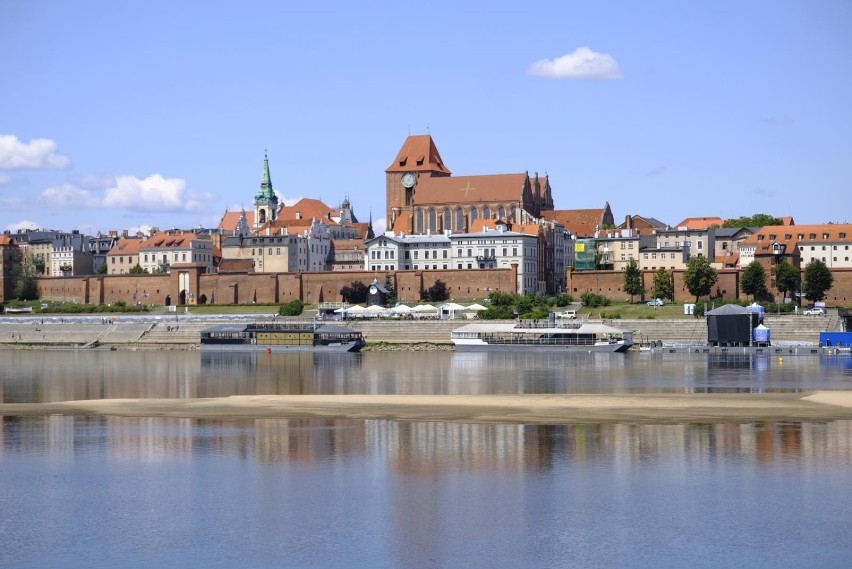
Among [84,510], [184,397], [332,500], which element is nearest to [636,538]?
[332,500]

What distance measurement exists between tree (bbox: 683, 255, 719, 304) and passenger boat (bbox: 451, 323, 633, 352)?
14483 mm

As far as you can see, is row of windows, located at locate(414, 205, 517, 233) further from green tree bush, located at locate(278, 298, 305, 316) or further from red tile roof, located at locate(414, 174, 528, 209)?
green tree bush, located at locate(278, 298, 305, 316)

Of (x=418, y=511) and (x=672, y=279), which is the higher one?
(x=672, y=279)

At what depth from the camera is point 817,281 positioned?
89500 millimetres

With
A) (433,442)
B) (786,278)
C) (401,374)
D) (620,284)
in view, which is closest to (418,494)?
(433,442)

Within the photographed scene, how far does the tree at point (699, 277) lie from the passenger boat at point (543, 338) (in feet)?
47.5

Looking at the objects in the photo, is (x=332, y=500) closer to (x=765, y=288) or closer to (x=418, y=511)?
(x=418, y=511)

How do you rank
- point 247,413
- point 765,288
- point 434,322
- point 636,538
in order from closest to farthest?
point 636,538, point 247,413, point 434,322, point 765,288

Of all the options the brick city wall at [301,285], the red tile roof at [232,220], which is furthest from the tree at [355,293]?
the red tile roof at [232,220]

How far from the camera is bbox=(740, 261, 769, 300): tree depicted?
9175 centimetres

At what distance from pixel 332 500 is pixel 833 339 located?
5386 cm

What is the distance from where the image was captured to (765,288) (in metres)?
92.6

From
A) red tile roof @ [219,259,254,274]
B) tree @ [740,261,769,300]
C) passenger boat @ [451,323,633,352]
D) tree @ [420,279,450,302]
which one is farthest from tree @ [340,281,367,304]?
tree @ [740,261,769,300]

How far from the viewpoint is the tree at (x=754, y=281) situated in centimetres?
9175
